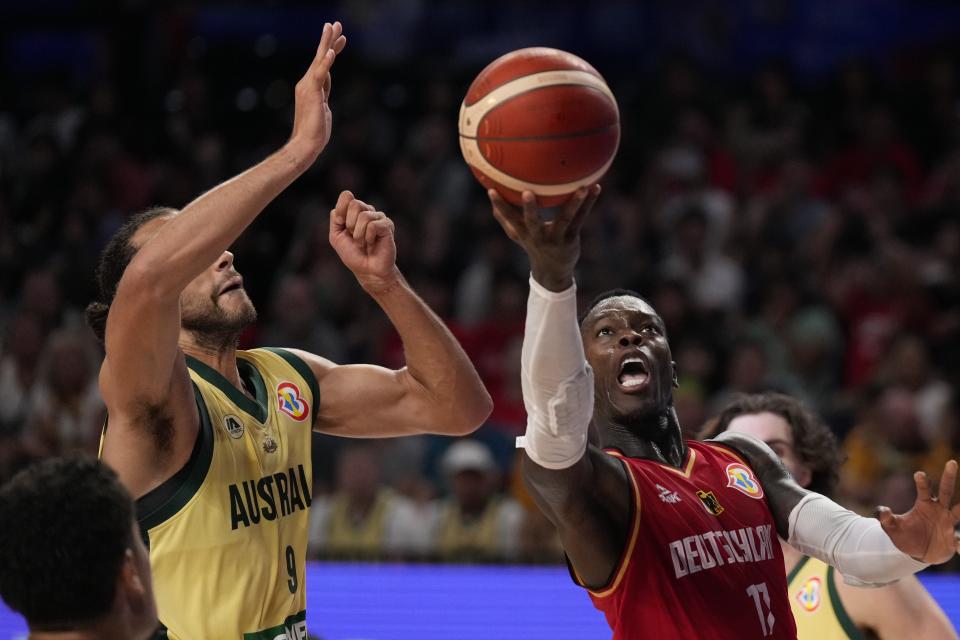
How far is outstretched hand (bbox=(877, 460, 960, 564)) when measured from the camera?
Answer: 136 inches

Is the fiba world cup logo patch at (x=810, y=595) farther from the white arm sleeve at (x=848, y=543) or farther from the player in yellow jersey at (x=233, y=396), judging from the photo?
the player in yellow jersey at (x=233, y=396)

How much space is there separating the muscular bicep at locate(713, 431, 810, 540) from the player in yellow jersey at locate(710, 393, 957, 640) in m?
0.38

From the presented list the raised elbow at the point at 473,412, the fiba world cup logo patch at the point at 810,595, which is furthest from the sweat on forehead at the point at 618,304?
the fiba world cup logo patch at the point at 810,595

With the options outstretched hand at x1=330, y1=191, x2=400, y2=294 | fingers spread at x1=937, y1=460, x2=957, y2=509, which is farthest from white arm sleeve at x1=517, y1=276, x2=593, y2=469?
fingers spread at x1=937, y1=460, x2=957, y2=509

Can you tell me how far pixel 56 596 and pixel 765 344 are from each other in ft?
23.8

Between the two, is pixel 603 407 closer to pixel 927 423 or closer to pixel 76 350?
pixel 927 423

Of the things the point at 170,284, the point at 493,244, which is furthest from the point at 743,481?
the point at 493,244

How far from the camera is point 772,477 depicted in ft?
13.8

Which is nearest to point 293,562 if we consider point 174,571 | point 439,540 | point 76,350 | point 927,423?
point 174,571

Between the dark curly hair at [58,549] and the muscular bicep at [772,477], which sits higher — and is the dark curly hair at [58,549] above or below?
above

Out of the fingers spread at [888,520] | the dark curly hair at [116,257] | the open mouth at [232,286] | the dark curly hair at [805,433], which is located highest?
the dark curly hair at [116,257]

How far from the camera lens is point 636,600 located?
3.70 metres

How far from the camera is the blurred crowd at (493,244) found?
8.50 meters

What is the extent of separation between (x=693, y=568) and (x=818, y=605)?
1.11m
